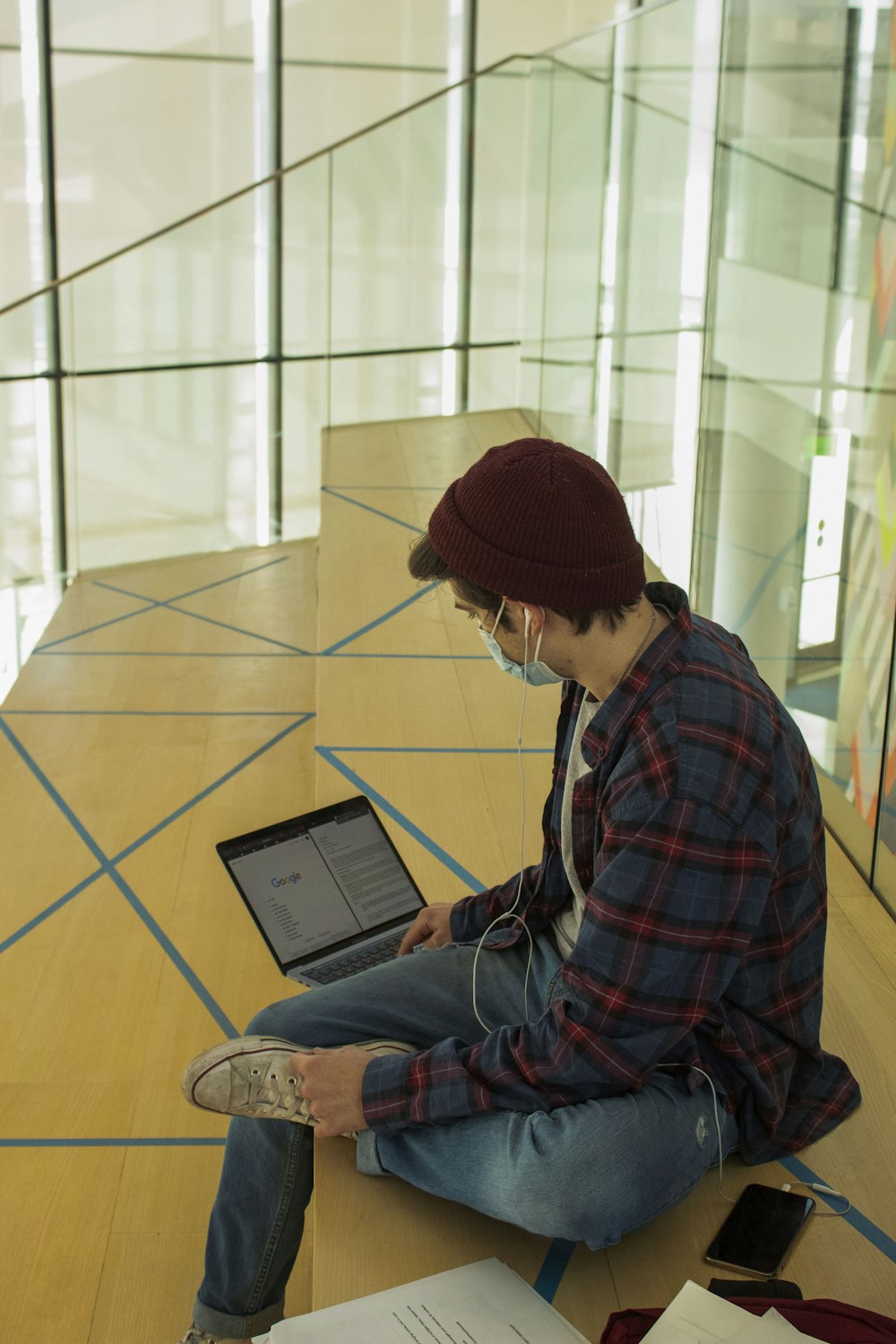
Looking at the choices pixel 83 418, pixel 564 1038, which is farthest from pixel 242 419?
pixel 564 1038

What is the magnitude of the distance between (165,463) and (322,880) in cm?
608

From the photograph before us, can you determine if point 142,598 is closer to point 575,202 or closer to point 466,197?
point 575,202

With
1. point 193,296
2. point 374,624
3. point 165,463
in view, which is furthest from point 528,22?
point 374,624

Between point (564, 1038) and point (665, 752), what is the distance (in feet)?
1.01

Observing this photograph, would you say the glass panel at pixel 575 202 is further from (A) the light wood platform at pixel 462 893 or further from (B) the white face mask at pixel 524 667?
(B) the white face mask at pixel 524 667

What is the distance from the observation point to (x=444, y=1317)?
1323mm

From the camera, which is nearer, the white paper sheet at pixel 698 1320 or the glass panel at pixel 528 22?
the white paper sheet at pixel 698 1320

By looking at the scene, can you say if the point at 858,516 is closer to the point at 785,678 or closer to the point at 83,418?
the point at 785,678

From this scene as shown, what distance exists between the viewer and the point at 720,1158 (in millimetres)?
1479

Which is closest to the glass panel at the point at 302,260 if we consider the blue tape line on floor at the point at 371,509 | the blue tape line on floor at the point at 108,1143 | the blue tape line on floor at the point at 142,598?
the blue tape line on floor at the point at 142,598

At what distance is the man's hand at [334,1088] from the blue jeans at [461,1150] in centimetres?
9

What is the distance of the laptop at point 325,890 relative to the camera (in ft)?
6.25

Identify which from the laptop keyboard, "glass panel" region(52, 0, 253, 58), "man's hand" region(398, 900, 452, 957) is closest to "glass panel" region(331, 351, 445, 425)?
"glass panel" region(52, 0, 253, 58)

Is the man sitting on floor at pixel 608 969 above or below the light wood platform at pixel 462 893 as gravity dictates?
above
